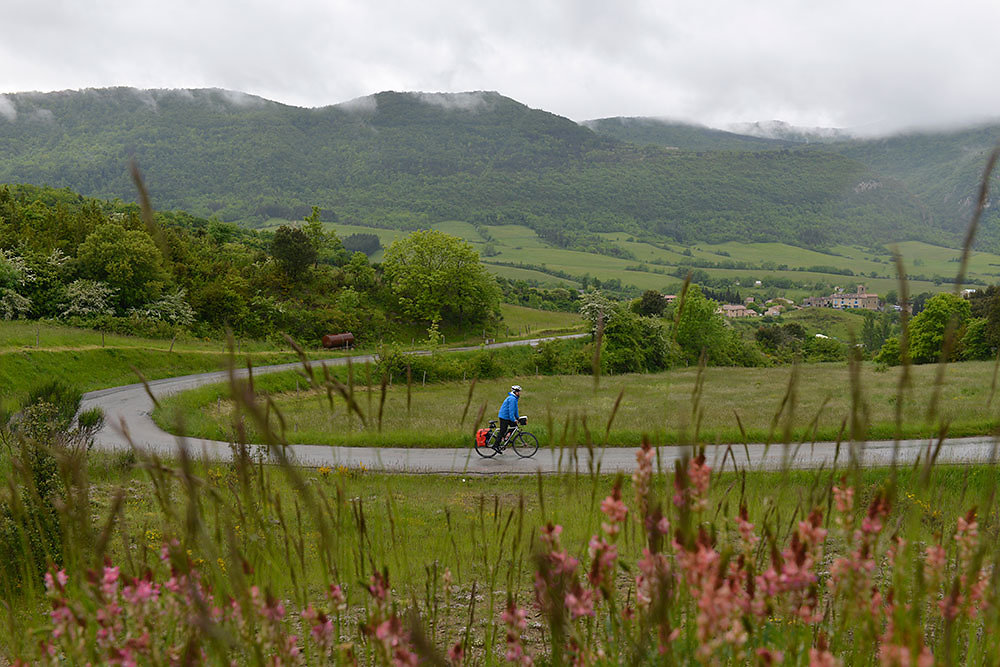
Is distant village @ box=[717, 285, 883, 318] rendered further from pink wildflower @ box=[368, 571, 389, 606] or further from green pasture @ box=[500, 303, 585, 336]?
pink wildflower @ box=[368, 571, 389, 606]

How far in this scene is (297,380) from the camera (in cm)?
3303

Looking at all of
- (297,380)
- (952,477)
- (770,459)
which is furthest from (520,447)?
(297,380)

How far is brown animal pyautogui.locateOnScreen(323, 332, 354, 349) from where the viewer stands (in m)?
44.3

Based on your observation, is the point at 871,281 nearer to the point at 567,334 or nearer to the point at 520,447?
the point at 567,334

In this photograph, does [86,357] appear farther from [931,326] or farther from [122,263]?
[931,326]

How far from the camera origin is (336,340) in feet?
146

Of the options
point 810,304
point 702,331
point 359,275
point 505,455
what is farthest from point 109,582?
point 810,304

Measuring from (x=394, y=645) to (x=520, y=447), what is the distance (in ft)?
54.2

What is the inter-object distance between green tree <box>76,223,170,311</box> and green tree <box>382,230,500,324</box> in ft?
65.4

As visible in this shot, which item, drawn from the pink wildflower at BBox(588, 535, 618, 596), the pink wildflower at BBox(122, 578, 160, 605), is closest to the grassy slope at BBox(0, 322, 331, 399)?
the pink wildflower at BBox(122, 578, 160, 605)

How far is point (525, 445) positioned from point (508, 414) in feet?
6.89

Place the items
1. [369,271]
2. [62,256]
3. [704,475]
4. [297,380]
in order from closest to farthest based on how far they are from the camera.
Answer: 1. [704,475]
2. [297,380]
3. [62,256]
4. [369,271]

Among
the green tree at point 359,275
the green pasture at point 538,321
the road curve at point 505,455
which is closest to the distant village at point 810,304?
the green pasture at point 538,321

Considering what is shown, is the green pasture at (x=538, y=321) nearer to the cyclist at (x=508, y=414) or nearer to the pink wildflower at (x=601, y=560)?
the cyclist at (x=508, y=414)
